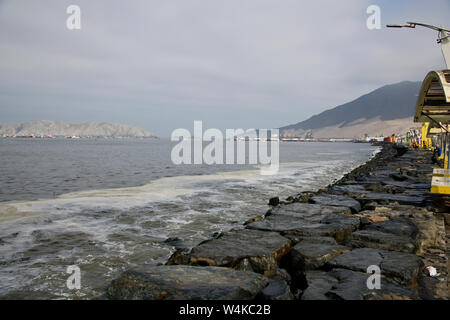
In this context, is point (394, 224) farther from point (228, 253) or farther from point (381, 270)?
point (228, 253)

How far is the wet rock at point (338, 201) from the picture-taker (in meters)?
7.95

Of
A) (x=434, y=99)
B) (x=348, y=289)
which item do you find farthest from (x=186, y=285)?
(x=434, y=99)

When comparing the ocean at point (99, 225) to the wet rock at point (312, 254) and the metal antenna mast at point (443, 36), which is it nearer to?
the wet rock at point (312, 254)

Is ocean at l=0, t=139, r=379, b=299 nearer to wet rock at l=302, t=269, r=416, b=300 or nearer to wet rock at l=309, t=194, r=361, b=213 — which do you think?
wet rock at l=309, t=194, r=361, b=213

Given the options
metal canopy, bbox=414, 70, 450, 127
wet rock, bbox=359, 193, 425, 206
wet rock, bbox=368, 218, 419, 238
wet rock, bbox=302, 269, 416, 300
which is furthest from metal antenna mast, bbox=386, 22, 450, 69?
wet rock, bbox=302, 269, 416, 300

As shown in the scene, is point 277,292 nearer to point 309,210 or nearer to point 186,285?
point 186,285

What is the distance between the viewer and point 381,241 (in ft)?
16.2

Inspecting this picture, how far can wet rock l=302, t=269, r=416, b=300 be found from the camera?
314 cm

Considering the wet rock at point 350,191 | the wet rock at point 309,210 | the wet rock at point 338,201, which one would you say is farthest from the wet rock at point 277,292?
the wet rock at point 350,191

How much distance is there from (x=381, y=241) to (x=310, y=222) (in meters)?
1.71

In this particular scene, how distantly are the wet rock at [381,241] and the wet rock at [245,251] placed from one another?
1.16 m

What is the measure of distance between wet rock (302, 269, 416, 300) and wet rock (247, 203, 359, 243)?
5.92 feet
